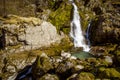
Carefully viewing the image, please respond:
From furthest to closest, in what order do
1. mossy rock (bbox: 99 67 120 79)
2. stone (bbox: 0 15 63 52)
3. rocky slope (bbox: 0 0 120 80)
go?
stone (bbox: 0 15 63 52), rocky slope (bbox: 0 0 120 80), mossy rock (bbox: 99 67 120 79)

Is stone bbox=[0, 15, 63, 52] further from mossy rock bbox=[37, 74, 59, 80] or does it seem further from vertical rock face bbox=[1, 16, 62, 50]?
mossy rock bbox=[37, 74, 59, 80]

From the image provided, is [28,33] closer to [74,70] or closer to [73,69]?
[73,69]

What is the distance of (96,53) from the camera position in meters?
→ 49.2

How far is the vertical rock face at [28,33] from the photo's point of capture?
1912 inches

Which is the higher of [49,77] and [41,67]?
[41,67]

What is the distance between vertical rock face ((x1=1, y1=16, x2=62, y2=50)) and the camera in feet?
159

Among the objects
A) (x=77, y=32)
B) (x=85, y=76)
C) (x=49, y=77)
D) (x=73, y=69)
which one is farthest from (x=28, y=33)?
(x=85, y=76)

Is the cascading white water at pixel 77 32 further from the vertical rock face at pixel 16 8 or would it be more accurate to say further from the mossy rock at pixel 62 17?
the vertical rock face at pixel 16 8

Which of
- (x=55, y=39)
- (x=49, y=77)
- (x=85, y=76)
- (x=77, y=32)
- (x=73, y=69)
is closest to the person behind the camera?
(x=85, y=76)

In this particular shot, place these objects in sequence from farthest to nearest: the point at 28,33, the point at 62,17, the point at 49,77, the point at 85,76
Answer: the point at 62,17, the point at 28,33, the point at 49,77, the point at 85,76

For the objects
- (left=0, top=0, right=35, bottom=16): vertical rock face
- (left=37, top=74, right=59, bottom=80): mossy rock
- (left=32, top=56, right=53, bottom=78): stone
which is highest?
(left=0, top=0, right=35, bottom=16): vertical rock face

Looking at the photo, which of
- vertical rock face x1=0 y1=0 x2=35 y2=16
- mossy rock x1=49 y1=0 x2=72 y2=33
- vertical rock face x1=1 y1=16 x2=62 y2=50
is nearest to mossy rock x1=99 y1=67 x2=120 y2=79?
vertical rock face x1=1 y1=16 x2=62 y2=50

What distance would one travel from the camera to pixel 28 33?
49.3 metres

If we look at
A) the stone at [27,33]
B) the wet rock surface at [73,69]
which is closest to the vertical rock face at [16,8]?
the stone at [27,33]
